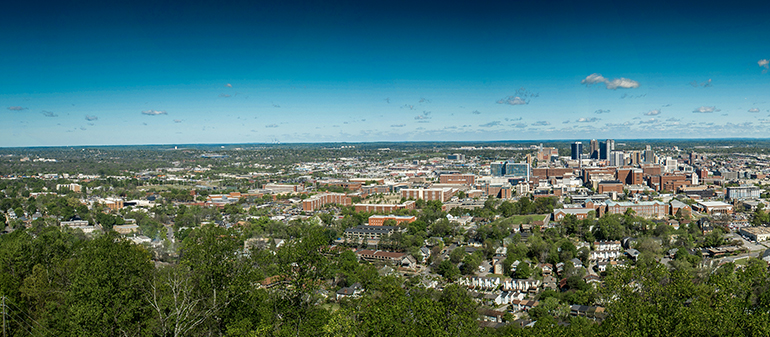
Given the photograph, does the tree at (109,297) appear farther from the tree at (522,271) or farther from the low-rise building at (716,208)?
the low-rise building at (716,208)

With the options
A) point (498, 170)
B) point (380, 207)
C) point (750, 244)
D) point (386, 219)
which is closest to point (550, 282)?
point (750, 244)

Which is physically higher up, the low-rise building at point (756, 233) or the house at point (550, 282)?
the low-rise building at point (756, 233)

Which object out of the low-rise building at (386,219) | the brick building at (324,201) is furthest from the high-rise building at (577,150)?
the low-rise building at (386,219)

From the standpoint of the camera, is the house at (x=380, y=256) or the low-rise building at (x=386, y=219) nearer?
the house at (x=380, y=256)

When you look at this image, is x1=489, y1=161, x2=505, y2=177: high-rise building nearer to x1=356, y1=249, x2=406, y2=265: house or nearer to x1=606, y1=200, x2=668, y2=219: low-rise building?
x1=606, y1=200, x2=668, y2=219: low-rise building

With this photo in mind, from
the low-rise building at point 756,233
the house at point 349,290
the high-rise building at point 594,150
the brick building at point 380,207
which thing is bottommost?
the low-rise building at point 756,233

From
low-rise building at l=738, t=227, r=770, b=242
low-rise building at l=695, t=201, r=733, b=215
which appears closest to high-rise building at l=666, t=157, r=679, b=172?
low-rise building at l=695, t=201, r=733, b=215

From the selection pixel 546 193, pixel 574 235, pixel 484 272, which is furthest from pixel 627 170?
pixel 484 272

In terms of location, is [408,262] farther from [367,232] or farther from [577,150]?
[577,150]

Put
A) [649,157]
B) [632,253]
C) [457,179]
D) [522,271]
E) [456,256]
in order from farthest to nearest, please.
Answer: [649,157]
[457,179]
[632,253]
[456,256]
[522,271]

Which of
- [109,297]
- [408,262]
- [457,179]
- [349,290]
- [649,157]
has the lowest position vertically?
[408,262]

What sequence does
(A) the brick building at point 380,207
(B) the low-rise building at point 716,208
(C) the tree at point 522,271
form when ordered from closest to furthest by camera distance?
(C) the tree at point 522,271 → (B) the low-rise building at point 716,208 → (A) the brick building at point 380,207
